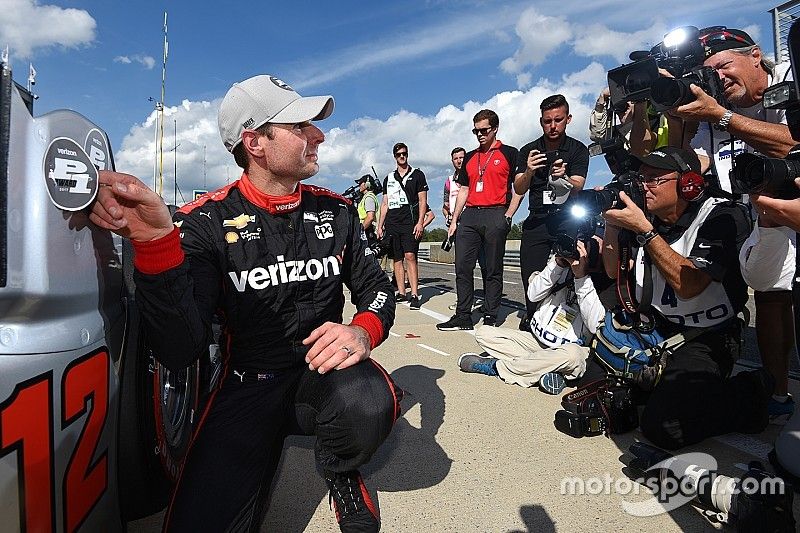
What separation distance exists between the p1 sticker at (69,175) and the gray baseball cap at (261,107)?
82cm

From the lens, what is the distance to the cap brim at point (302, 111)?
6.49 ft

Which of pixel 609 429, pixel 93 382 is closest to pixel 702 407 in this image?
pixel 609 429

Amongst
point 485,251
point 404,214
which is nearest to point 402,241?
point 404,214

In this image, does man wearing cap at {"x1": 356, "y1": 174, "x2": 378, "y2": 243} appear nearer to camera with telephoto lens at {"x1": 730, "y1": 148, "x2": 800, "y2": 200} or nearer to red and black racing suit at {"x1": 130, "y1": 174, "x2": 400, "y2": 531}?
red and black racing suit at {"x1": 130, "y1": 174, "x2": 400, "y2": 531}

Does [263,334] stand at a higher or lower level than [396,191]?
lower

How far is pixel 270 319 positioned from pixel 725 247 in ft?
6.54

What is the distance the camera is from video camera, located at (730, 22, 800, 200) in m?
1.53

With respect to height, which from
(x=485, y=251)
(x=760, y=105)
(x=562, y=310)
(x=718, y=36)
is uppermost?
(x=718, y=36)

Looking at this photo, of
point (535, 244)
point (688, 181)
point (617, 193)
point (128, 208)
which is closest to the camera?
point (128, 208)

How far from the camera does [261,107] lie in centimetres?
198

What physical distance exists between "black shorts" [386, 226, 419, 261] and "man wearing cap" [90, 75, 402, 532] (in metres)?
4.70

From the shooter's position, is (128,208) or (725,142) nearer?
(128,208)

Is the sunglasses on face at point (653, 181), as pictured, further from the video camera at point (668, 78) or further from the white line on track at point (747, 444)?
the white line on track at point (747, 444)

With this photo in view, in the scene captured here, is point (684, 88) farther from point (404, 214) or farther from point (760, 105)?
point (404, 214)
